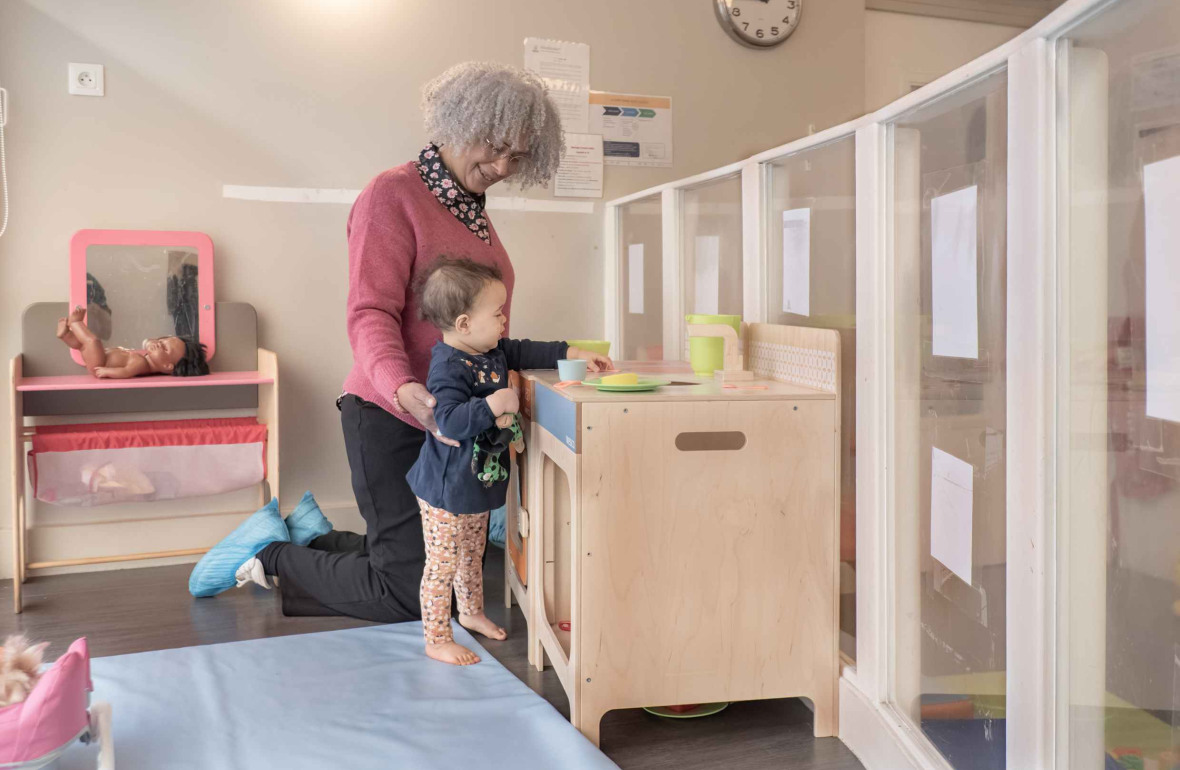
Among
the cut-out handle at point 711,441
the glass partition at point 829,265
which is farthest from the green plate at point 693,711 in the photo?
the cut-out handle at point 711,441

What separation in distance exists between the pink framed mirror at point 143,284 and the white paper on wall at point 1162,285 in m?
2.46

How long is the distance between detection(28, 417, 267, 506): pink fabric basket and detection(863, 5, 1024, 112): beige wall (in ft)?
8.46

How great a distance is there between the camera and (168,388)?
270 centimetres

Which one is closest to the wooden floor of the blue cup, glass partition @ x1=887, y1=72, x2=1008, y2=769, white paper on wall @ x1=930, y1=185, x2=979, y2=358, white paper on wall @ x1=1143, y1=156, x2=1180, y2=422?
glass partition @ x1=887, y1=72, x2=1008, y2=769

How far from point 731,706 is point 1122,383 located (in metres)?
1.03

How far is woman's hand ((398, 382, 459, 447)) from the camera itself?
1.71 metres

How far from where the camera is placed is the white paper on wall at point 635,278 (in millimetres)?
2882

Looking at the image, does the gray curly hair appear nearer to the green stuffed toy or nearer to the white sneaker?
the green stuffed toy

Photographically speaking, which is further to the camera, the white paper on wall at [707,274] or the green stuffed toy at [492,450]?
the white paper on wall at [707,274]

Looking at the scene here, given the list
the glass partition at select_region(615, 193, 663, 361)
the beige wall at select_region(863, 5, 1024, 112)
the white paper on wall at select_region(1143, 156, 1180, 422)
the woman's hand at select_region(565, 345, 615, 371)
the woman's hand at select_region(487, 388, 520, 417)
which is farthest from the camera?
the beige wall at select_region(863, 5, 1024, 112)

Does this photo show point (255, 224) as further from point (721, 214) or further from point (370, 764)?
point (370, 764)

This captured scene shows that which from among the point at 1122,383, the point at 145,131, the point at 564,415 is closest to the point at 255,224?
the point at 145,131

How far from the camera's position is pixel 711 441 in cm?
151

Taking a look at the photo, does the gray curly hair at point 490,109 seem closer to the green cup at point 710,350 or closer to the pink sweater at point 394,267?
the pink sweater at point 394,267
